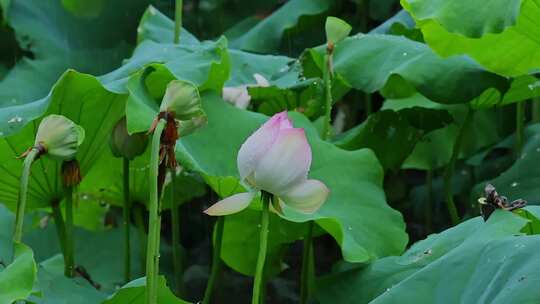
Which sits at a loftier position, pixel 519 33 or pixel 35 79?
pixel 519 33

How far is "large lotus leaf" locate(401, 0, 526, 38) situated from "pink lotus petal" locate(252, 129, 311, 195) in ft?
1.43

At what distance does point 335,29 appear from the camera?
1.59 metres

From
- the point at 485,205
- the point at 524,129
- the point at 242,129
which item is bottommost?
the point at 524,129

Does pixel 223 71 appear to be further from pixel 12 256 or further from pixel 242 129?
pixel 12 256

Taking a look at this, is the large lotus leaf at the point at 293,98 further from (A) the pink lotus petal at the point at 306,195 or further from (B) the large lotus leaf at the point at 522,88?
(A) the pink lotus petal at the point at 306,195

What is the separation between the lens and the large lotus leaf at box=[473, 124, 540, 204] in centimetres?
166

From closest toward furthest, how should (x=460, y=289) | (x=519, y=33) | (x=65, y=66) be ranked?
(x=460, y=289)
(x=519, y=33)
(x=65, y=66)

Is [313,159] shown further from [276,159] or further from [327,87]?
[276,159]

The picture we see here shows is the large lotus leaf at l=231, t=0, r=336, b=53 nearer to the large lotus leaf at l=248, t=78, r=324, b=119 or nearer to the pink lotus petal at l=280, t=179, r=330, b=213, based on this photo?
the large lotus leaf at l=248, t=78, r=324, b=119

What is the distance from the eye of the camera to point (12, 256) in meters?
1.24

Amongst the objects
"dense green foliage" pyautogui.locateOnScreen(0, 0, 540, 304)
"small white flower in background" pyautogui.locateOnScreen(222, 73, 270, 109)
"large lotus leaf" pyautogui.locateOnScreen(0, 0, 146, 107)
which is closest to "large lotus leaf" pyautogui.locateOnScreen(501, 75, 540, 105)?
"dense green foliage" pyautogui.locateOnScreen(0, 0, 540, 304)

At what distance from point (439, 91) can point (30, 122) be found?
0.57 meters

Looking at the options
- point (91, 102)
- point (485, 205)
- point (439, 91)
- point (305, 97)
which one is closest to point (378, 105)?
point (305, 97)

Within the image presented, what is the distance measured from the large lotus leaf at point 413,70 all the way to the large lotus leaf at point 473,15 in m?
0.18
